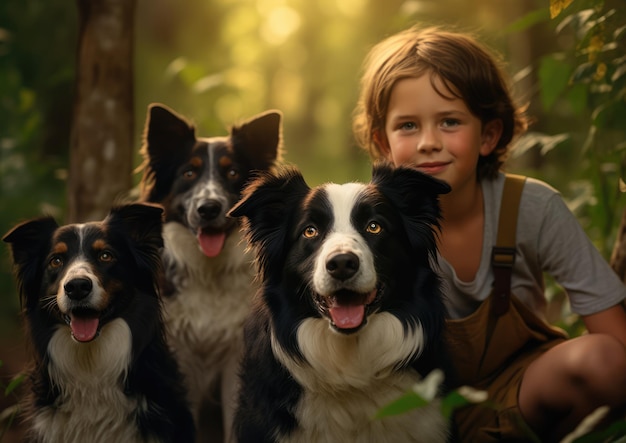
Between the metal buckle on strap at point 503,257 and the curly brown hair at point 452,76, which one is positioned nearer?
the metal buckle on strap at point 503,257

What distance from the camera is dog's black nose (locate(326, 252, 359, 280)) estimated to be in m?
2.66

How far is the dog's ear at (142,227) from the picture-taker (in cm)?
342

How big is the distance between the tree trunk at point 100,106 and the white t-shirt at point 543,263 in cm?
232

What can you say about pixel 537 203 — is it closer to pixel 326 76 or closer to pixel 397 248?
pixel 397 248

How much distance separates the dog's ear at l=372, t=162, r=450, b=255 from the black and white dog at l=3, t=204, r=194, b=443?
1215mm

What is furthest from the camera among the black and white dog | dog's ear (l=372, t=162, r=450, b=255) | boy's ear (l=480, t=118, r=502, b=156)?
boy's ear (l=480, t=118, r=502, b=156)

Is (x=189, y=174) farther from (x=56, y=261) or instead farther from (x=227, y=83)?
(x=227, y=83)

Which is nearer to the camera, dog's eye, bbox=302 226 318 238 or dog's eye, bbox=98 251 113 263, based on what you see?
dog's eye, bbox=302 226 318 238

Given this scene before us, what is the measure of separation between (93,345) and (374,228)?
1.34 meters

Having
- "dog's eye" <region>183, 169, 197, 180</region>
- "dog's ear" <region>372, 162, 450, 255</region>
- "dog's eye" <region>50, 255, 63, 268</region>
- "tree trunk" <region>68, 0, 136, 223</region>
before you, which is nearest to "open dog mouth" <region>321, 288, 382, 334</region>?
"dog's ear" <region>372, 162, 450, 255</region>

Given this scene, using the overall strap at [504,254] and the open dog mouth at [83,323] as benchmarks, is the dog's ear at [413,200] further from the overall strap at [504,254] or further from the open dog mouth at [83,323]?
the open dog mouth at [83,323]

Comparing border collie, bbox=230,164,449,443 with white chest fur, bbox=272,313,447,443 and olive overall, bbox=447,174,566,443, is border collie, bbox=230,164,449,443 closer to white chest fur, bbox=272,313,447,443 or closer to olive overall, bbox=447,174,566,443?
white chest fur, bbox=272,313,447,443

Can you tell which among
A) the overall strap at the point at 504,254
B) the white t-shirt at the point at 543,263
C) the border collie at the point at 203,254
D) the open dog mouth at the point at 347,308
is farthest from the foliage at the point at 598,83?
the border collie at the point at 203,254

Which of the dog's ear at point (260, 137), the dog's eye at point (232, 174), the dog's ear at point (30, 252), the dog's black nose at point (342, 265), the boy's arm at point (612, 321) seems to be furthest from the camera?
the dog's ear at point (260, 137)
